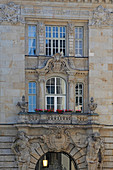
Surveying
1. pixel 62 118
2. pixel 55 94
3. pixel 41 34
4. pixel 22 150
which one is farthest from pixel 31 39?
pixel 22 150

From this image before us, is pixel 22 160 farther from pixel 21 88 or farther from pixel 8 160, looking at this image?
pixel 21 88

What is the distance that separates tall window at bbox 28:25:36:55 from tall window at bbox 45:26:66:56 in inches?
28.9

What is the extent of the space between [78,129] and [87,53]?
439 cm

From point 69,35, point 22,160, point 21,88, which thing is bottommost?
point 22,160

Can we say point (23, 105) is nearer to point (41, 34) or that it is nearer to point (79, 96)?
point (79, 96)

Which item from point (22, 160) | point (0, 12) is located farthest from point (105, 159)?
point (0, 12)

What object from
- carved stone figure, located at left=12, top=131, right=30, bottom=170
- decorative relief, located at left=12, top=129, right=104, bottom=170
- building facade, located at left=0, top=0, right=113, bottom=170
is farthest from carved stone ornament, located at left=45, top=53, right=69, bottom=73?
carved stone figure, located at left=12, top=131, right=30, bottom=170

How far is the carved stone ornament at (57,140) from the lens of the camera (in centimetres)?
3738

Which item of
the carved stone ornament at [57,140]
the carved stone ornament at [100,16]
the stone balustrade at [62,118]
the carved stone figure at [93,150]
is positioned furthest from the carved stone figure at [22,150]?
the carved stone ornament at [100,16]

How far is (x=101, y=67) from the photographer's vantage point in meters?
38.6

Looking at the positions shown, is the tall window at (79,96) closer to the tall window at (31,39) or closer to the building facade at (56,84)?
the building facade at (56,84)

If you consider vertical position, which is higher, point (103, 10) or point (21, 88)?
point (103, 10)

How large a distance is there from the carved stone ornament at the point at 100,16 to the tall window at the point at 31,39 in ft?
10.8

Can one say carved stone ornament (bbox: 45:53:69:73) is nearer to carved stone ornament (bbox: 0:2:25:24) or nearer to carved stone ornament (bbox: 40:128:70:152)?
carved stone ornament (bbox: 0:2:25:24)
